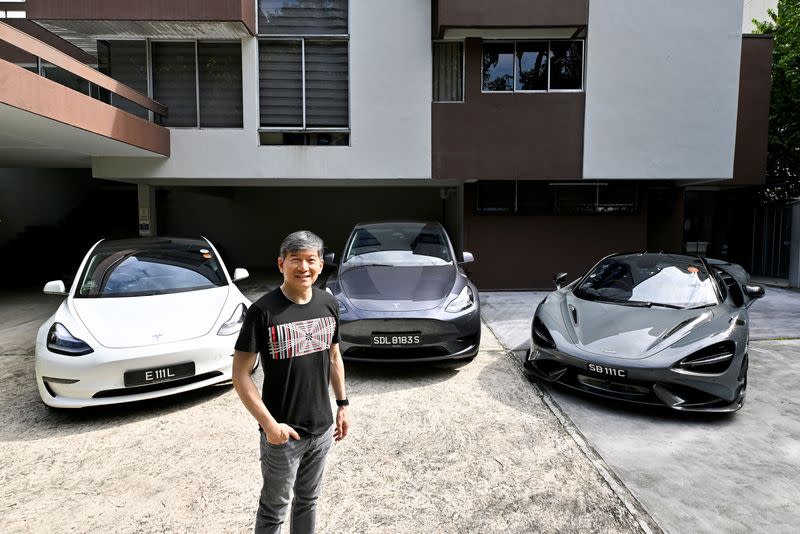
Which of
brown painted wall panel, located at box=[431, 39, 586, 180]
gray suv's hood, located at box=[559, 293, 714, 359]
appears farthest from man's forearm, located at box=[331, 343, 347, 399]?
brown painted wall panel, located at box=[431, 39, 586, 180]

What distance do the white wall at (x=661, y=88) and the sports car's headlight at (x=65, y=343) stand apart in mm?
8797

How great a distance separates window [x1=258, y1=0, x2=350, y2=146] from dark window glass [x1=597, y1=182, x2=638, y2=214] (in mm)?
5723

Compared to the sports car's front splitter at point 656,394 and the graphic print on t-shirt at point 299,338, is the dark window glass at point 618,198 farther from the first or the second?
the graphic print on t-shirt at point 299,338

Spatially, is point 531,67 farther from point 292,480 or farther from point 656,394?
point 292,480

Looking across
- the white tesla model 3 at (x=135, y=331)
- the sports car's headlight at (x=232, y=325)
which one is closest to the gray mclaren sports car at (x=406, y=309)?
the sports car's headlight at (x=232, y=325)

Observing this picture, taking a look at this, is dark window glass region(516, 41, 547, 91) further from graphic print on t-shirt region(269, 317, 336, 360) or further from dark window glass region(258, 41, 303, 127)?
graphic print on t-shirt region(269, 317, 336, 360)

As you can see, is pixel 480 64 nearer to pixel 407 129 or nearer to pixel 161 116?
pixel 407 129

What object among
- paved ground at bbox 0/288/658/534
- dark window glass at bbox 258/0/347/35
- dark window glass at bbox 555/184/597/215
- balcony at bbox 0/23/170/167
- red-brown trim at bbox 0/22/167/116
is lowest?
paved ground at bbox 0/288/658/534

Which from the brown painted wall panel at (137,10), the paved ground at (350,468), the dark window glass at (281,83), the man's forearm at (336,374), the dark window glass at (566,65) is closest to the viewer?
the man's forearm at (336,374)

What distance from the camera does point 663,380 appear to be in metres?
3.74

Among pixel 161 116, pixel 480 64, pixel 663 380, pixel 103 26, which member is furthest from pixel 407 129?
pixel 663 380

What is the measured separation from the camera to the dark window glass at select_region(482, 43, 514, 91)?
9.47 metres

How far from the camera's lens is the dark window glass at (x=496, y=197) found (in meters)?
10.3

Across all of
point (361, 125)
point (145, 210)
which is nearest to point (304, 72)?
point (361, 125)
